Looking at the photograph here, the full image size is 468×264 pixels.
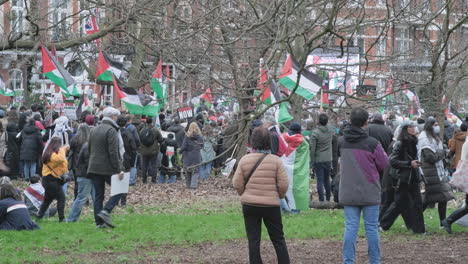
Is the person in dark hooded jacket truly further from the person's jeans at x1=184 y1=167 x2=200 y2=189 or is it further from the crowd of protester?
the person's jeans at x1=184 y1=167 x2=200 y2=189

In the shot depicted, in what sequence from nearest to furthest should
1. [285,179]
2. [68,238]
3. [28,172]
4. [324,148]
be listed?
[285,179]
[68,238]
[324,148]
[28,172]

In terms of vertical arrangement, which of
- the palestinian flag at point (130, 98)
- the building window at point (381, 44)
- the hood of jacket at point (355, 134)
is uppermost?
the building window at point (381, 44)

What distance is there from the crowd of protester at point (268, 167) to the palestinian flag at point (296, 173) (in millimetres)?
19

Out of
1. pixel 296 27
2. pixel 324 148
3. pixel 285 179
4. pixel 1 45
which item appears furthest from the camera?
pixel 324 148

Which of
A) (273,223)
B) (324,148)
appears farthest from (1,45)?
(273,223)

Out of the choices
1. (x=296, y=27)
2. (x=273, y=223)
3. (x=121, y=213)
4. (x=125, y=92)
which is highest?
(x=296, y=27)

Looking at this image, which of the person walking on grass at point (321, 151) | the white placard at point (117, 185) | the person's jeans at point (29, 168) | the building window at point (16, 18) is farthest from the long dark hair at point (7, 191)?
the person's jeans at point (29, 168)

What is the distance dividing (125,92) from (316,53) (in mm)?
7840

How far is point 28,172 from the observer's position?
2183 cm

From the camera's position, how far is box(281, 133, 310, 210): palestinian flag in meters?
15.2

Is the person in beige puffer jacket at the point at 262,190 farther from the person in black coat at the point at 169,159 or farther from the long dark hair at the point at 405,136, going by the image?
the person in black coat at the point at 169,159

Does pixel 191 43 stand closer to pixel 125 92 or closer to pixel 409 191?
pixel 125 92

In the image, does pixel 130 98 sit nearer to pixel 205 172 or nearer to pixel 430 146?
pixel 430 146

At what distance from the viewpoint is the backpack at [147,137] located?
21734 mm
